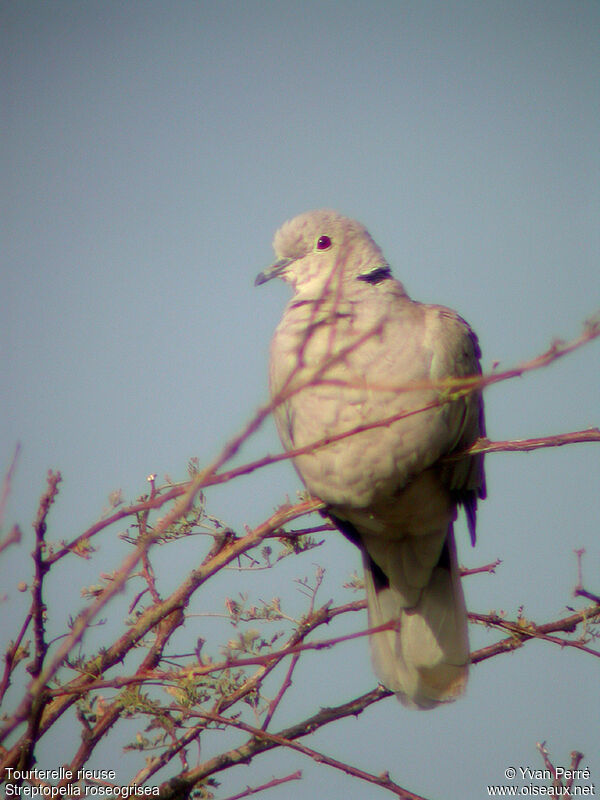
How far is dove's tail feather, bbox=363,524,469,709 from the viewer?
3.50 meters

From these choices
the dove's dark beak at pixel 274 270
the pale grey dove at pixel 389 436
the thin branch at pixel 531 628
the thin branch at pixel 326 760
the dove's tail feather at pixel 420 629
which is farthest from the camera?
the dove's dark beak at pixel 274 270

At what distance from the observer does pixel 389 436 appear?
3133 mm

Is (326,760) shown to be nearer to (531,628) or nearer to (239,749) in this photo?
(239,749)

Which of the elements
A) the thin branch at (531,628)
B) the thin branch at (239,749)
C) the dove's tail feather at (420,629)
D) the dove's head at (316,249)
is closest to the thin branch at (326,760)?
the thin branch at (239,749)

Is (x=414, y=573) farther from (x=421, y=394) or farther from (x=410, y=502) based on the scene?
(x=421, y=394)

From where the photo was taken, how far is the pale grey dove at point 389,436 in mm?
3150

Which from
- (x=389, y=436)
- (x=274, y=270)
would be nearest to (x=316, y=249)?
(x=274, y=270)

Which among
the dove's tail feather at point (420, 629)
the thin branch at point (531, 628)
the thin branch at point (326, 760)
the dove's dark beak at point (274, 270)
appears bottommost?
the thin branch at point (326, 760)

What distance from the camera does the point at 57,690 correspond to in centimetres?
182

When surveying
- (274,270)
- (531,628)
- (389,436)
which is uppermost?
(274,270)

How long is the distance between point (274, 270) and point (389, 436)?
1.27 meters

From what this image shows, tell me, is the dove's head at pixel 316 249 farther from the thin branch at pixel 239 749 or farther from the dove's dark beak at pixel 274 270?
the thin branch at pixel 239 749

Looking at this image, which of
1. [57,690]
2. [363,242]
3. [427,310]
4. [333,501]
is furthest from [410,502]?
[57,690]

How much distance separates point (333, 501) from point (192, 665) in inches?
49.6
